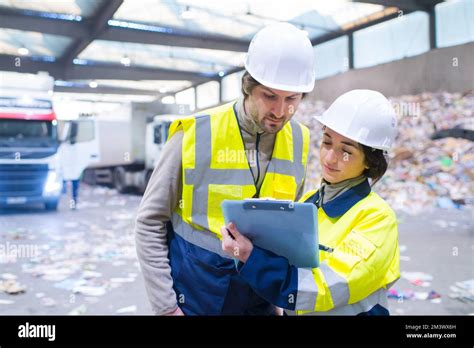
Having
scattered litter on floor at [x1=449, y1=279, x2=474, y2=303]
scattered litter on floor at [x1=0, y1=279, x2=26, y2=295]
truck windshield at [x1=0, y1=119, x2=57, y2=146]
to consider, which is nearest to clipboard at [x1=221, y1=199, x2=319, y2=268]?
scattered litter on floor at [x1=449, y1=279, x2=474, y2=303]

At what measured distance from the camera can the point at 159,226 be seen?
104 centimetres

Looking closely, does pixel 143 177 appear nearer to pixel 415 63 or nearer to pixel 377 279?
pixel 415 63

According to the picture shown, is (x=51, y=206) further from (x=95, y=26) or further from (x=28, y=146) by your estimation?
(x=95, y=26)

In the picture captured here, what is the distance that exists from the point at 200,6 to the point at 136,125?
10.5ft

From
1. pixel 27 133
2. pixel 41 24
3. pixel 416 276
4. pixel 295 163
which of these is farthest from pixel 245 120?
pixel 27 133

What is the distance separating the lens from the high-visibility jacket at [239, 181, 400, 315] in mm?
852

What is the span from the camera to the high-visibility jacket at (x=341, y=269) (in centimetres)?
85

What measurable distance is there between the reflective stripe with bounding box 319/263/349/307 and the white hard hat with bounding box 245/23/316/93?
1.44 ft

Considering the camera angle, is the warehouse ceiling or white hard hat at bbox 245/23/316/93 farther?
the warehouse ceiling

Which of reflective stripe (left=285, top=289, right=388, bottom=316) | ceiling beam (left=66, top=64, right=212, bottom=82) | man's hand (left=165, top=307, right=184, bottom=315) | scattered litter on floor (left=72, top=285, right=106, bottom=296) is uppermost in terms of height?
ceiling beam (left=66, top=64, right=212, bottom=82)

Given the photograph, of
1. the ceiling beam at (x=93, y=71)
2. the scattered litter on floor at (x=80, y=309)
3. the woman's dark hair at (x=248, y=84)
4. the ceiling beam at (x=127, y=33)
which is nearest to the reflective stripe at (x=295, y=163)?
the woman's dark hair at (x=248, y=84)

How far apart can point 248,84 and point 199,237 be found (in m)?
0.42

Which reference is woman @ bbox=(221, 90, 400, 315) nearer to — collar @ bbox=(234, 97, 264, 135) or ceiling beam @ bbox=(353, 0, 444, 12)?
collar @ bbox=(234, 97, 264, 135)
